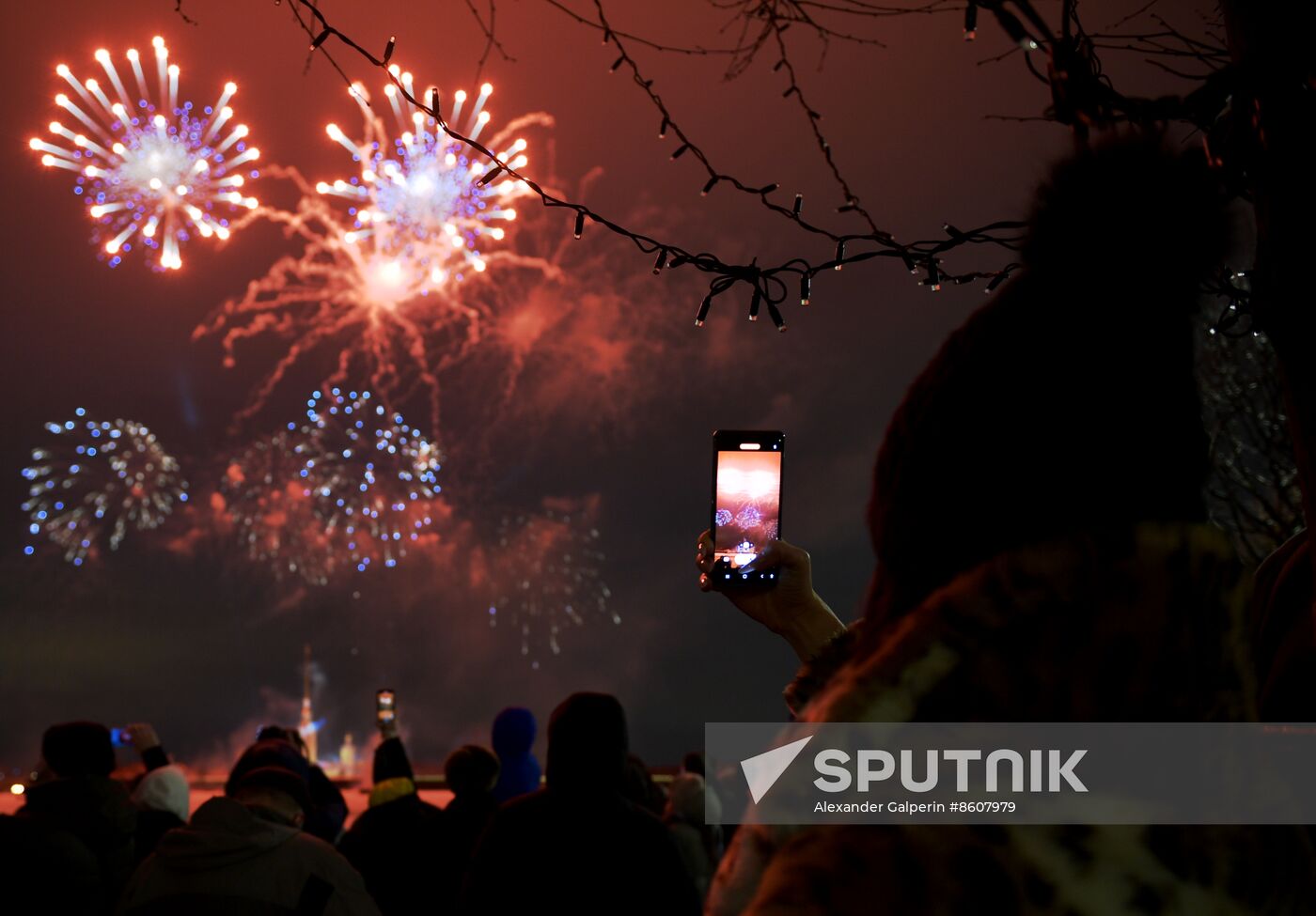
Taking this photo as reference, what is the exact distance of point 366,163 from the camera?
12.3 meters

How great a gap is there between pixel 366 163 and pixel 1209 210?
1202 centimetres

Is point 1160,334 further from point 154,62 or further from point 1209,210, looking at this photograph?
point 154,62

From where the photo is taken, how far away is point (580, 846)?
11.2 ft

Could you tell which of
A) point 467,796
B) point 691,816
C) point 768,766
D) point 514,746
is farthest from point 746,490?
point 691,816

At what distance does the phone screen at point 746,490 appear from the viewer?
2590 millimetres

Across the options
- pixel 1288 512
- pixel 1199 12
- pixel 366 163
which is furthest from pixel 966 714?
pixel 366 163

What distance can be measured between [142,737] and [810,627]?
5564mm

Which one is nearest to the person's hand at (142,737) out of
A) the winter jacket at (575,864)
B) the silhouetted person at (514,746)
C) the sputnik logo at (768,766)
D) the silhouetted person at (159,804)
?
the silhouetted person at (159,804)

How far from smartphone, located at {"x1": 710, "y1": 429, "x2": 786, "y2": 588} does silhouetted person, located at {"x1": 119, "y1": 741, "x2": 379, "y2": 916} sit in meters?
1.88

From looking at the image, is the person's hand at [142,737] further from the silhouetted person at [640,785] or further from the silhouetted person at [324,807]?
the silhouetted person at [640,785]

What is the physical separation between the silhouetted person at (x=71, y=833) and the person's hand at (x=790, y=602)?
3.28 metres

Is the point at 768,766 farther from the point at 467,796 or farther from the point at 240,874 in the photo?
the point at 467,796

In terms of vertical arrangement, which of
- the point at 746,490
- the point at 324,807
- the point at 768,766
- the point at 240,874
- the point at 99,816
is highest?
the point at 746,490

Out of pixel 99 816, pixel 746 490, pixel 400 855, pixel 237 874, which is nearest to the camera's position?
pixel 746 490
